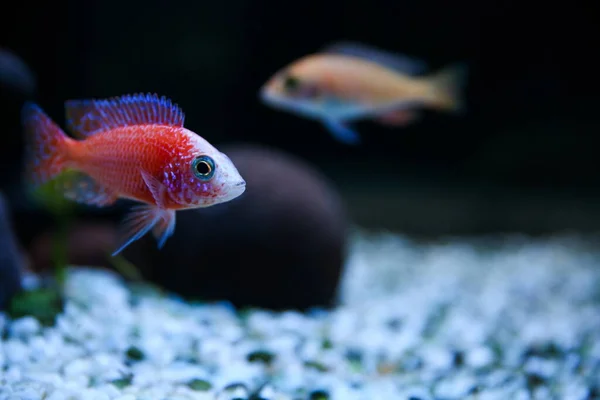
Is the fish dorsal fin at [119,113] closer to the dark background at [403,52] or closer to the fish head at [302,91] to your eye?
the dark background at [403,52]

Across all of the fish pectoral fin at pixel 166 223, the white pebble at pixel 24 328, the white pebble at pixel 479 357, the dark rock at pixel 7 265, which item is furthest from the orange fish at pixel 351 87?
the dark rock at pixel 7 265

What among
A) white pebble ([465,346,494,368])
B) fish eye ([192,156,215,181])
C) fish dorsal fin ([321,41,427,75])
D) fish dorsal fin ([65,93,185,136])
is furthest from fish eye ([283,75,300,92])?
white pebble ([465,346,494,368])

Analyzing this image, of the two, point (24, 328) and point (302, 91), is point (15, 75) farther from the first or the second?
point (302, 91)

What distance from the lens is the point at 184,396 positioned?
2379 millimetres

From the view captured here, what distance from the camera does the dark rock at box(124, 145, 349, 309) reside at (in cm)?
413

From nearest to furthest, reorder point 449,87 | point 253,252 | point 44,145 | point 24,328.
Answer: point 44,145 → point 24,328 → point 449,87 → point 253,252

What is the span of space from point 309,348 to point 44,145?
6.85 ft

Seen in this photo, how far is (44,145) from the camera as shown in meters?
2.01

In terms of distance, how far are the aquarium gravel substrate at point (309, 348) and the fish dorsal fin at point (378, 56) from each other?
1.86m

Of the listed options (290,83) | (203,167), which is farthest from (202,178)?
(290,83)

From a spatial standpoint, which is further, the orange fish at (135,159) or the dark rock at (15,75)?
the dark rock at (15,75)

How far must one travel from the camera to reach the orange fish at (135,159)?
1.68 meters

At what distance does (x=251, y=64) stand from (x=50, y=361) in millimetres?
1988

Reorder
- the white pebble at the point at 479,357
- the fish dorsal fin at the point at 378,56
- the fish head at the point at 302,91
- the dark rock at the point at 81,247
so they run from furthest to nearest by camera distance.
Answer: the dark rock at the point at 81,247
the white pebble at the point at 479,357
the fish dorsal fin at the point at 378,56
the fish head at the point at 302,91
